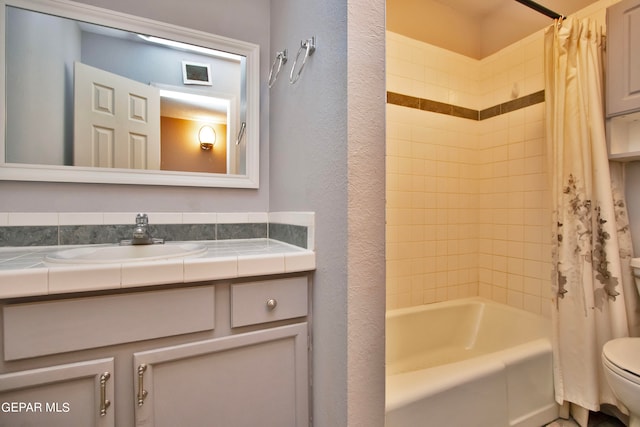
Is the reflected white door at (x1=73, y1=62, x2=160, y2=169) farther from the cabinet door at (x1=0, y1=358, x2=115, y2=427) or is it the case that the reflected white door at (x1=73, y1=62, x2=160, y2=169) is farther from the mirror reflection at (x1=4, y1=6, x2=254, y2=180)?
the cabinet door at (x1=0, y1=358, x2=115, y2=427)

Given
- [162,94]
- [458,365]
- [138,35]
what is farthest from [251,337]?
[138,35]

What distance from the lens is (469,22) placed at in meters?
2.08

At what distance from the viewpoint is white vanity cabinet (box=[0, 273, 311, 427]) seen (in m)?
0.70

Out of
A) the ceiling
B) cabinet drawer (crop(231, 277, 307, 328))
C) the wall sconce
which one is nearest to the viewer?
cabinet drawer (crop(231, 277, 307, 328))

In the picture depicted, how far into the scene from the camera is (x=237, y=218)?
1415 millimetres

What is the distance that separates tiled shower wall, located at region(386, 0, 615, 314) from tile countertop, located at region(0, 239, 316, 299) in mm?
1099

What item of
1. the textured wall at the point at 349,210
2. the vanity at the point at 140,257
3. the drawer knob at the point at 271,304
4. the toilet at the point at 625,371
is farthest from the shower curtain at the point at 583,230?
the drawer knob at the point at 271,304

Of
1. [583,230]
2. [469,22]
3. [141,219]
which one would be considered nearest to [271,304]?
[141,219]

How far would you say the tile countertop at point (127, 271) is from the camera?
680mm

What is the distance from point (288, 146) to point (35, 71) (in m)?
1.02

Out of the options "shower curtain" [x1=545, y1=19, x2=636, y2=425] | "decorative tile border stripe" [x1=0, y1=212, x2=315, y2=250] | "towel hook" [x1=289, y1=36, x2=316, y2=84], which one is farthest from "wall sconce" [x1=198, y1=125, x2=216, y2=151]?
"shower curtain" [x1=545, y1=19, x2=636, y2=425]

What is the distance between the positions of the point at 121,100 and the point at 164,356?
1.07 m

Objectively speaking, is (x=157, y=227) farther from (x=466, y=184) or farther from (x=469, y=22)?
(x=469, y=22)

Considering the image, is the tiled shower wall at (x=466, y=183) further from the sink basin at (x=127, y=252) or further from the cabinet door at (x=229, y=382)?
the sink basin at (x=127, y=252)
